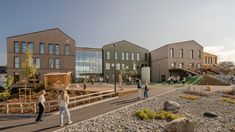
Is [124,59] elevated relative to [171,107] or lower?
elevated

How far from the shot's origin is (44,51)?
5278 cm

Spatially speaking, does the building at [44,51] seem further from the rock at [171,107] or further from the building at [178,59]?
the rock at [171,107]

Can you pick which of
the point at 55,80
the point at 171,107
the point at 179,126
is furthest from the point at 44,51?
the point at 179,126

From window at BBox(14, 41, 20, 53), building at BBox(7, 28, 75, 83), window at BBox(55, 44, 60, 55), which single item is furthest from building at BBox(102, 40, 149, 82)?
window at BBox(14, 41, 20, 53)

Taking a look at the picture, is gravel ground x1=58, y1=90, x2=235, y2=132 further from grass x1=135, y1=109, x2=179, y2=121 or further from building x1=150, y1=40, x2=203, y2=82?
building x1=150, y1=40, x2=203, y2=82

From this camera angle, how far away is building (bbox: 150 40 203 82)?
56344 mm

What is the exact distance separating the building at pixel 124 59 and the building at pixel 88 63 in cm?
177

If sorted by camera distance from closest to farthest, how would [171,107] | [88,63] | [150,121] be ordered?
[150,121], [171,107], [88,63]

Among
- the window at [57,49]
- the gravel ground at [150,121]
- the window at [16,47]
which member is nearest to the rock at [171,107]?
the gravel ground at [150,121]

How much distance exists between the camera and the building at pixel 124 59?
200 feet

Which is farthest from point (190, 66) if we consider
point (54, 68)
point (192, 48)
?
point (54, 68)

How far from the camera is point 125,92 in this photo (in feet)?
81.8

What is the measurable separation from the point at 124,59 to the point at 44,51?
21.6 metres

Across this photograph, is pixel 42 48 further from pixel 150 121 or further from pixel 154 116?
pixel 150 121
